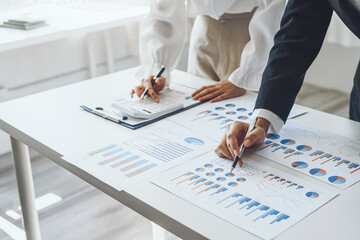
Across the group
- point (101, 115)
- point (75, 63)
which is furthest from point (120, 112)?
point (75, 63)

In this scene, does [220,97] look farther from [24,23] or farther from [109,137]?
[24,23]

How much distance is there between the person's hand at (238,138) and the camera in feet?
3.66

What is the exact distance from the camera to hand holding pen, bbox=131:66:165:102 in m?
1.49

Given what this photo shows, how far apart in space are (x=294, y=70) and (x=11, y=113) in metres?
0.85

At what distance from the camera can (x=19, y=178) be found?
5.27 ft

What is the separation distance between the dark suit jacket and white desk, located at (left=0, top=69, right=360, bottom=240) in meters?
0.17

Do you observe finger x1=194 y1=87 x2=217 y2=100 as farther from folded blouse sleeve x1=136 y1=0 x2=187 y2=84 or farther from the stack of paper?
the stack of paper

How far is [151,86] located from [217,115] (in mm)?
242

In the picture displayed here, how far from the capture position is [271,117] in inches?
47.6

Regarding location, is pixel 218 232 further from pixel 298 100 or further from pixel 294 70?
pixel 298 100

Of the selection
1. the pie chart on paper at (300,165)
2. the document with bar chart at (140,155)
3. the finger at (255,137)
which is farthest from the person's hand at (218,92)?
the pie chart on paper at (300,165)

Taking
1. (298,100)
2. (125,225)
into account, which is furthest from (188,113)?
(298,100)

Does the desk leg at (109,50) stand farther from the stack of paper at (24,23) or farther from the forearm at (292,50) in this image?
the forearm at (292,50)

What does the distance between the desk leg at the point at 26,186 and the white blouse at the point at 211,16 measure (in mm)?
469
